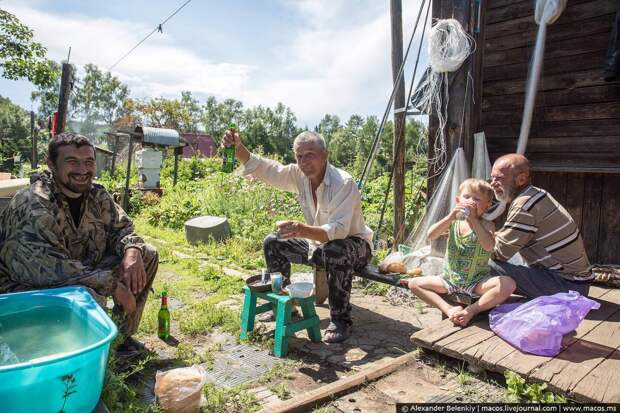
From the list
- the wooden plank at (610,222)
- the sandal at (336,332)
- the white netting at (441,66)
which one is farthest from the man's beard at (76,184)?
the wooden plank at (610,222)

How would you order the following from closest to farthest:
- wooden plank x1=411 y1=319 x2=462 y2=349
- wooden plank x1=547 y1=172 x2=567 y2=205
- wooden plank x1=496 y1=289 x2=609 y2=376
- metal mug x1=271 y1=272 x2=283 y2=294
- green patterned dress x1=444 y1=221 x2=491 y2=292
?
wooden plank x1=496 y1=289 x2=609 y2=376 → wooden plank x1=411 y1=319 x2=462 y2=349 → green patterned dress x1=444 y1=221 x2=491 y2=292 → metal mug x1=271 y1=272 x2=283 y2=294 → wooden plank x1=547 y1=172 x2=567 y2=205

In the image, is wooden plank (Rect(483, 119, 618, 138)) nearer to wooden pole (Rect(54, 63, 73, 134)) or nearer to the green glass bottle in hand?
the green glass bottle in hand

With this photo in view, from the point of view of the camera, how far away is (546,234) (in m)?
3.20

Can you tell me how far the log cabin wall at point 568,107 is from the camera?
14.3 feet

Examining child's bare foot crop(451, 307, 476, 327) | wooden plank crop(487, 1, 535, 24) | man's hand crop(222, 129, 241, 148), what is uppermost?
wooden plank crop(487, 1, 535, 24)

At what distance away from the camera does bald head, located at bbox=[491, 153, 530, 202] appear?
10.7ft

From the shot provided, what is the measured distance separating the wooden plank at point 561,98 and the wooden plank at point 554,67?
21cm

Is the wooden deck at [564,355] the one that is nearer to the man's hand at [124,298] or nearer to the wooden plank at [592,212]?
the wooden plank at [592,212]

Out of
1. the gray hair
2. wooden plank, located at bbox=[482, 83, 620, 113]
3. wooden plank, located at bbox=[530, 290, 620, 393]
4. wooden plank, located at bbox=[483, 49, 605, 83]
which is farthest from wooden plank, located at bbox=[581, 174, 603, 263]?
the gray hair

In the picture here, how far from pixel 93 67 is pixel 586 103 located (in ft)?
184

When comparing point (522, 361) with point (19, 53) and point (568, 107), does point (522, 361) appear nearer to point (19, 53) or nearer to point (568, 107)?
point (568, 107)

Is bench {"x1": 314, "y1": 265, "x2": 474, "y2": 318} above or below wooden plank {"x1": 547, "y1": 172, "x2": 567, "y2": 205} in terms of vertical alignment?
below

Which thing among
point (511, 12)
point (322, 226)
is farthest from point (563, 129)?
point (322, 226)

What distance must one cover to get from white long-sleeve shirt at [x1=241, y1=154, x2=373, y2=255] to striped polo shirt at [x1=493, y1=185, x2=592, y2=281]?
3.86 feet
